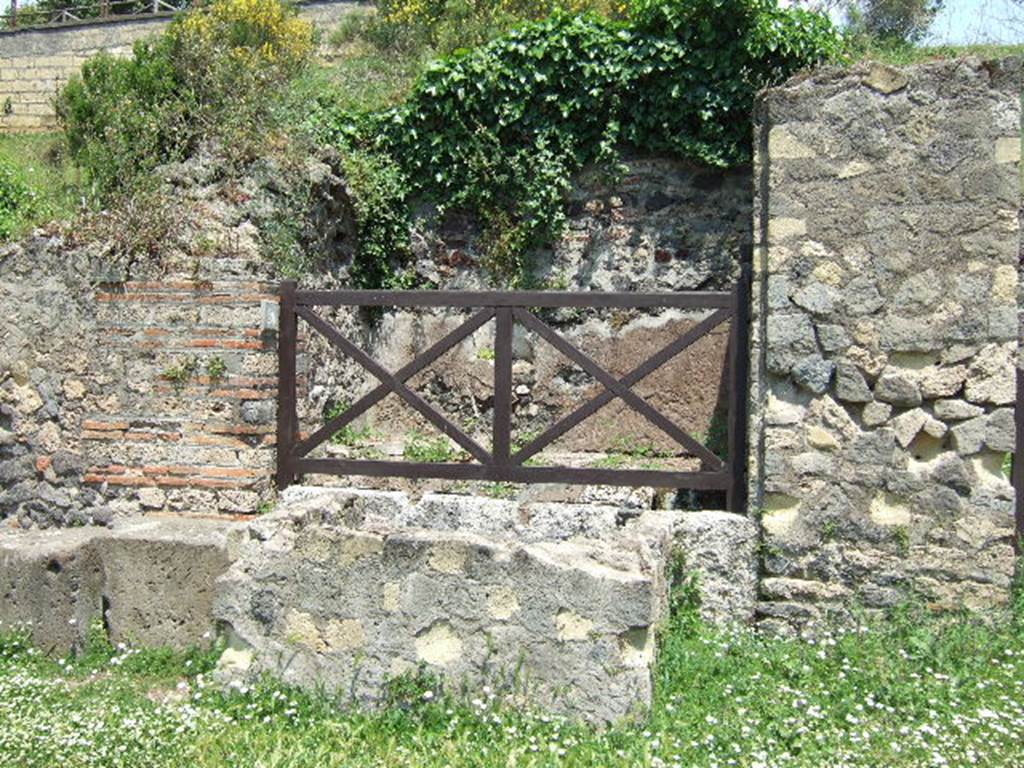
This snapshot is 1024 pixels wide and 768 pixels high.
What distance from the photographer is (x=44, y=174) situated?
10453 millimetres

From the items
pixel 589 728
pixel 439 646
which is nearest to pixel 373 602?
pixel 439 646

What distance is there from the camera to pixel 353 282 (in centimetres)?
701

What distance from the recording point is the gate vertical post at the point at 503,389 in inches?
205

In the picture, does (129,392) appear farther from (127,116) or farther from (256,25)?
(256,25)

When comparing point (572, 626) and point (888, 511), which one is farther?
point (888, 511)

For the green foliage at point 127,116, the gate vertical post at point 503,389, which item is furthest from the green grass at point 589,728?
the green foliage at point 127,116

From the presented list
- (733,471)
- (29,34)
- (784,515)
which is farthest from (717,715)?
(29,34)

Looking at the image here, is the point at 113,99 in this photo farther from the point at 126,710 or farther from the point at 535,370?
the point at 126,710

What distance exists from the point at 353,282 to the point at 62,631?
3335mm

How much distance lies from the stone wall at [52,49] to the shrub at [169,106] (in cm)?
667

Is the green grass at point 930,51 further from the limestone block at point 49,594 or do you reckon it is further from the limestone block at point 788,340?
the limestone block at point 49,594

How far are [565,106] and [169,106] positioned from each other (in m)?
2.81

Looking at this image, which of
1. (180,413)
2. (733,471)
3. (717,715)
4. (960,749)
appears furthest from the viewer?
(180,413)

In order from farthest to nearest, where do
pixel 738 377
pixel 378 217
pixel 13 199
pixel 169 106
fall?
pixel 13 199 < pixel 378 217 < pixel 169 106 < pixel 738 377
